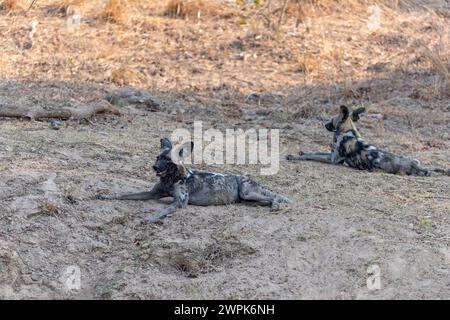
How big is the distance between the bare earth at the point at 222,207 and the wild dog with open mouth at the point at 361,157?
192mm

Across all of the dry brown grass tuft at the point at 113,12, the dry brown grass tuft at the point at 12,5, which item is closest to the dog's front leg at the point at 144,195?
the dry brown grass tuft at the point at 113,12

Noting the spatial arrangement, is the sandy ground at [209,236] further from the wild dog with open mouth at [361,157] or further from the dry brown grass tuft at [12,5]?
the dry brown grass tuft at [12,5]

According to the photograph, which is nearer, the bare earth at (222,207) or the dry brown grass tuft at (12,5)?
the bare earth at (222,207)

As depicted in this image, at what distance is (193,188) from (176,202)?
0.71 feet

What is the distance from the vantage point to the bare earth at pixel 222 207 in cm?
484

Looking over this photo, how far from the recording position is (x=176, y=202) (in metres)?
5.79

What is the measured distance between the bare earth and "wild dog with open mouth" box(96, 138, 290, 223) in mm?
84

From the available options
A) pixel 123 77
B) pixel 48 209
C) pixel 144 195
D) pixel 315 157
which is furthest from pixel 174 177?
pixel 123 77

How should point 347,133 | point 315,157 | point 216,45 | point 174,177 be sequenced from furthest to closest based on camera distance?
point 216,45 < point 347,133 < point 315,157 < point 174,177

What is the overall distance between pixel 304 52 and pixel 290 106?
1873 mm

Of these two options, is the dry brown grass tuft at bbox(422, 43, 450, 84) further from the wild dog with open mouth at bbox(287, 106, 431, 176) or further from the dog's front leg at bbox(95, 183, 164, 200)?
the dog's front leg at bbox(95, 183, 164, 200)

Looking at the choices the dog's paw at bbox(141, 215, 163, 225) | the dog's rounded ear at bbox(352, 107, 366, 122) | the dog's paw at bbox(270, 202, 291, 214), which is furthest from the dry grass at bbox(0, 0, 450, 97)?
the dog's paw at bbox(141, 215, 163, 225)

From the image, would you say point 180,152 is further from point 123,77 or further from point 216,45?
point 216,45
